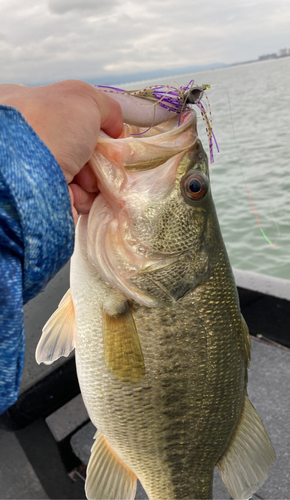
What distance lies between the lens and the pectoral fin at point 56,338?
4.99ft

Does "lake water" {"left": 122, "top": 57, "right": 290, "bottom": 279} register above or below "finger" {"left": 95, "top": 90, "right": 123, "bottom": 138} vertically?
below

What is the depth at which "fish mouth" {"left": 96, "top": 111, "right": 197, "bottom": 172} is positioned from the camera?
4.04 ft

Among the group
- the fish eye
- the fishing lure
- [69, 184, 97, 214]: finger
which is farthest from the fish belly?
the fishing lure

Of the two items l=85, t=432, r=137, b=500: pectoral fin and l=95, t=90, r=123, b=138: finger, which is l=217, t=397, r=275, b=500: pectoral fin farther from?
l=95, t=90, r=123, b=138: finger

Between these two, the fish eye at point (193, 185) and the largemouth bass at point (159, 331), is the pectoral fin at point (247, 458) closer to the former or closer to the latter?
the largemouth bass at point (159, 331)

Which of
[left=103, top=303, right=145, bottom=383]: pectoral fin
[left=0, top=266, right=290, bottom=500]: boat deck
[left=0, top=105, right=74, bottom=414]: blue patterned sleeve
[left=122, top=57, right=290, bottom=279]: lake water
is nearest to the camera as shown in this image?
[left=0, top=105, right=74, bottom=414]: blue patterned sleeve

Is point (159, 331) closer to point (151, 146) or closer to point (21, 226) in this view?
point (151, 146)

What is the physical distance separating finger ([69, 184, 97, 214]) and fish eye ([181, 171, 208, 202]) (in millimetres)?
311

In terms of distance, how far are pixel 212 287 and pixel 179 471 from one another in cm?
75

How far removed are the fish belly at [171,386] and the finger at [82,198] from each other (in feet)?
0.52

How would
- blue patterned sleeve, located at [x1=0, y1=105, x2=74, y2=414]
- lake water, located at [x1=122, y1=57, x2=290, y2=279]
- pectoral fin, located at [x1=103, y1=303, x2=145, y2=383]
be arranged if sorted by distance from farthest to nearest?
lake water, located at [x1=122, y1=57, x2=290, y2=279] < pectoral fin, located at [x1=103, y1=303, x2=145, y2=383] < blue patterned sleeve, located at [x1=0, y1=105, x2=74, y2=414]

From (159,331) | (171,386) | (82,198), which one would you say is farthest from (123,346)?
(82,198)

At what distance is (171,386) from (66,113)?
1.00m

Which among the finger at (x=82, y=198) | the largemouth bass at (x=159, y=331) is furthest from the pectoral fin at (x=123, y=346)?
the finger at (x=82, y=198)
